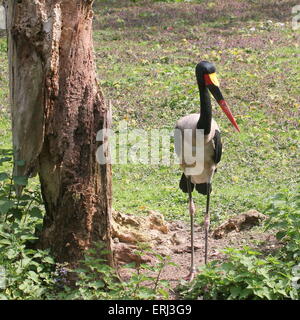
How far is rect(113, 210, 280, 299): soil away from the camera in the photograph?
6.06m

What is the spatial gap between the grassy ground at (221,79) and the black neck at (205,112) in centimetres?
85

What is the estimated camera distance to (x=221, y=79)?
37.2ft

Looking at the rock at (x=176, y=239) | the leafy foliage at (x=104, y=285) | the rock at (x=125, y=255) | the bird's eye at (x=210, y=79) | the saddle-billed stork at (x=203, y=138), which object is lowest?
the rock at (x=176, y=239)

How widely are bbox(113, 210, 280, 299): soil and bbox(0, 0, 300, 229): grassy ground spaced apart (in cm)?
27

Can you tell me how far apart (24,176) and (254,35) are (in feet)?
30.0

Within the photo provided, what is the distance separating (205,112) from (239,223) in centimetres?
106

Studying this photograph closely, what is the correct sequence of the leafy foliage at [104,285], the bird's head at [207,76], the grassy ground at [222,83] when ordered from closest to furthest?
1. the leafy foliage at [104,285]
2. the bird's head at [207,76]
3. the grassy ground at [222,83]

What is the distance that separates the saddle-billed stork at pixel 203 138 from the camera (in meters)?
6.46

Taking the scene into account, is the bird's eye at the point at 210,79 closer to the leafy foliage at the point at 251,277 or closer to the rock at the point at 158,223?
the rock at the point at 158,223

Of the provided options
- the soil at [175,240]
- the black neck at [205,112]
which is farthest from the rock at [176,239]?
the black neck at [205,112]

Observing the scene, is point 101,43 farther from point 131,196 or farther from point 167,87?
point 131,196

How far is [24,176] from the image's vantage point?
532 centimetres

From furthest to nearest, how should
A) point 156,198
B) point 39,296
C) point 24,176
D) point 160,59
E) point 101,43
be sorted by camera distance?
point 101,43
point 160,59
point 156,198
point 24,176
point 39,296

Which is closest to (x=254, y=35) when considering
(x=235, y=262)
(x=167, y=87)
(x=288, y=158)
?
(x=167, y=87)
